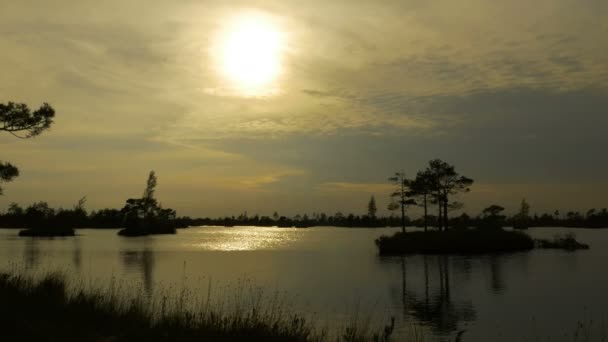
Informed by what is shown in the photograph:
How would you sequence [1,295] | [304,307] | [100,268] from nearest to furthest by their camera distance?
[1,295]
[304,307]
[100,268]

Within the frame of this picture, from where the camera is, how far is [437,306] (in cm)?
2814

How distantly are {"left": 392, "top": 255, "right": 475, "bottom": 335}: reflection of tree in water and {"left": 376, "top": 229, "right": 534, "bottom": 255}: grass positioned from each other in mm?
25454

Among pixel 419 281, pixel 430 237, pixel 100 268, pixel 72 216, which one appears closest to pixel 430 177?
pixel 430 237

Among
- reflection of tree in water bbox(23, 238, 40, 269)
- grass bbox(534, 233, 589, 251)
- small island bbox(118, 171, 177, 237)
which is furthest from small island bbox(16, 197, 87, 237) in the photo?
grass bbox(534, 233, 589, 251)

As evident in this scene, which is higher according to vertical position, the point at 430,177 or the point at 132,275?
the point at 430,177

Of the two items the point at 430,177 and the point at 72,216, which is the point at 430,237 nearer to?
the point at 430,177

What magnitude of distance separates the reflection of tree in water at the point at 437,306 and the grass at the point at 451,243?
25454 millimetres

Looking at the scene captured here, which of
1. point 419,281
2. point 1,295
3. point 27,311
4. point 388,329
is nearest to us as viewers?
point 388,329

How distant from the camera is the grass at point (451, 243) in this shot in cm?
6744

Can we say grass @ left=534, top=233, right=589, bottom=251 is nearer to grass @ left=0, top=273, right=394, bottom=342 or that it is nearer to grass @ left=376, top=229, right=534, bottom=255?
grass @ left=376, top=229, right=534, bottom=255

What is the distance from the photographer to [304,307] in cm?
2578

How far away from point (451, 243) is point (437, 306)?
4135cm

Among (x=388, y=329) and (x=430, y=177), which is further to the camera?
(x=430, y=177)

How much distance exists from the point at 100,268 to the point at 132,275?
6868 millimetres
